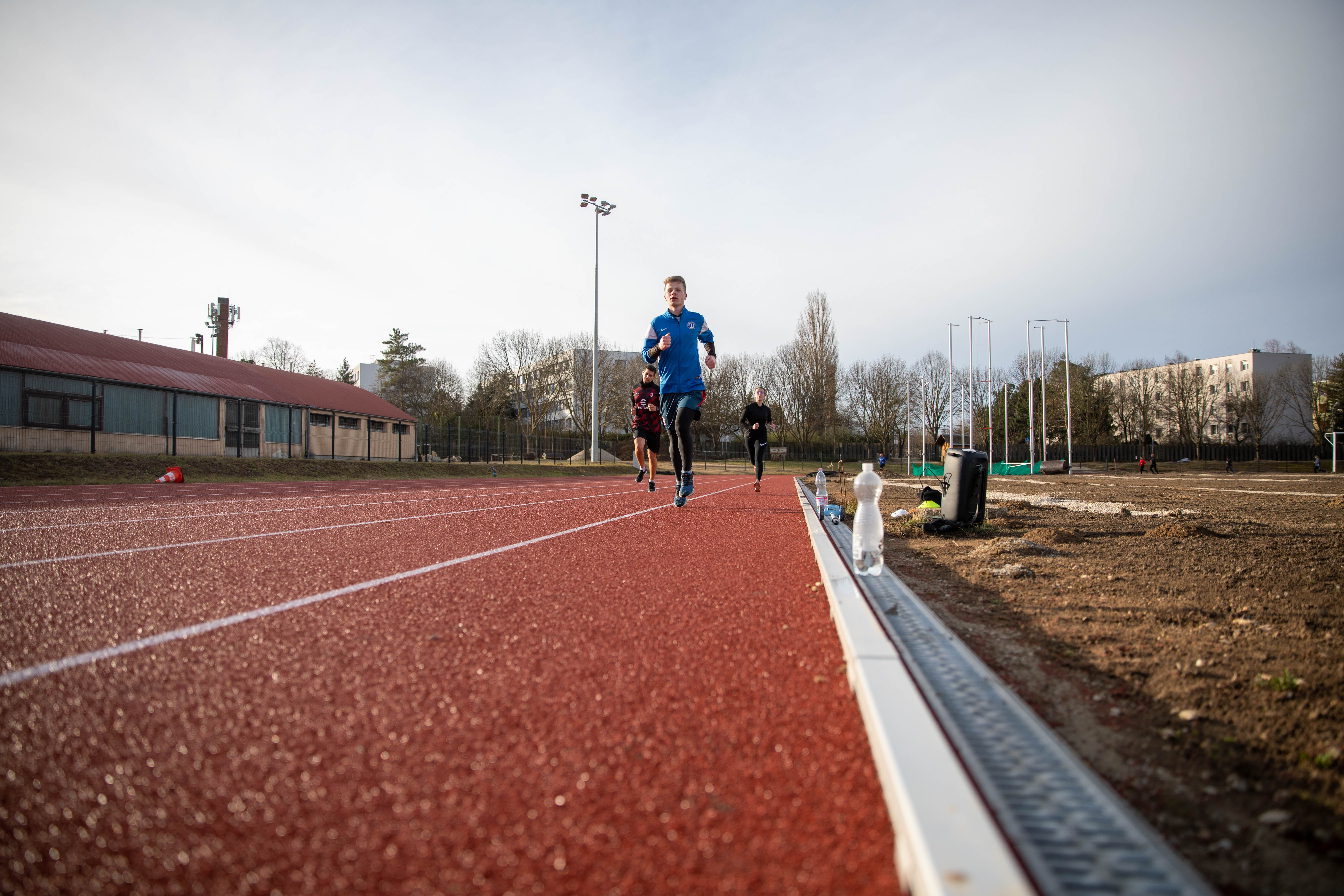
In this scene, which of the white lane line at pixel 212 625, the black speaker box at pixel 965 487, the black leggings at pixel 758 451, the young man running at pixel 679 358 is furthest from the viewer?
the black leggings at pixel 758 451

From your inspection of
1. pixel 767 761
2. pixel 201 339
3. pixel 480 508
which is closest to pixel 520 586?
pixel 767 761

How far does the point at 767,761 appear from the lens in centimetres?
137

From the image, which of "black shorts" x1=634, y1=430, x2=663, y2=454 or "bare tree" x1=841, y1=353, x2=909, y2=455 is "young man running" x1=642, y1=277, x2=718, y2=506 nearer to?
"black shorts" x1=634, y1=430, x2=663, y2=454

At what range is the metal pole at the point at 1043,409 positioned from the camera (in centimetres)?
4041

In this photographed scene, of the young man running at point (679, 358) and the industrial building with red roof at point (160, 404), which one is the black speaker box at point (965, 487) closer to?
the young man running at point (679, 358)

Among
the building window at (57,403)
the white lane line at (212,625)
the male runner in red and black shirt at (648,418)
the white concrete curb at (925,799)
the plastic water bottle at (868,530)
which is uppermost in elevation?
the building window at (57,403)

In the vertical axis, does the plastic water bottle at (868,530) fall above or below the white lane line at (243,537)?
above

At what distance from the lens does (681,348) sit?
22.7ft

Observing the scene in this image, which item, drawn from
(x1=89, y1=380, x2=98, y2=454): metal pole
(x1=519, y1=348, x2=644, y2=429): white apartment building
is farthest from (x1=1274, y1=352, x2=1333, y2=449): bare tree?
(x1=89, y1=380, x2=98, y2=454): metal pole

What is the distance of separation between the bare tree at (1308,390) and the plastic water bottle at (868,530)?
7454 centimetres

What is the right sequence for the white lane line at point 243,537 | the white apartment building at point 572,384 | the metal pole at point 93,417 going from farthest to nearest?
the white apartment building at point 572,384 < the metal pole at point 93,417 < the white lane line at point 243,537

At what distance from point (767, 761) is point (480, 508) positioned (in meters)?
6.60

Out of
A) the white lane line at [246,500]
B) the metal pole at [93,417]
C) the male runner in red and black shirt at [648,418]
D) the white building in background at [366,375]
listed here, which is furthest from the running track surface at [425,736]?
the white building in background at [366,375]

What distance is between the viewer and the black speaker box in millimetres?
6051
